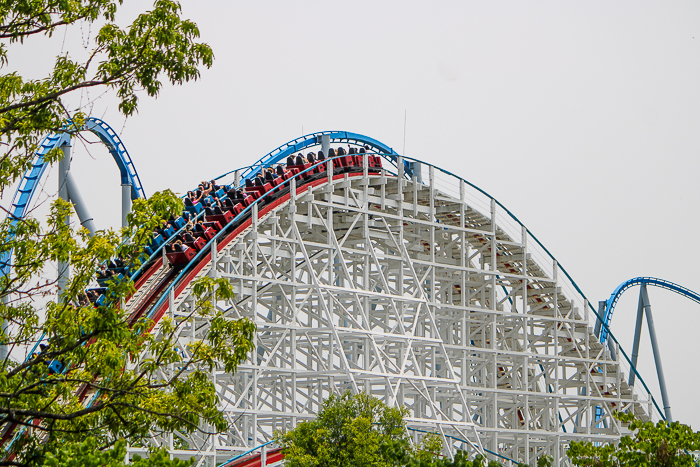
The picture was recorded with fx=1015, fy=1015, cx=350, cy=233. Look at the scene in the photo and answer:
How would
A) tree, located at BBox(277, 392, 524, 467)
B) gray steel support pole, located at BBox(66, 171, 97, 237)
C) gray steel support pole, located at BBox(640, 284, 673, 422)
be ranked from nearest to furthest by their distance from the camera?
tree, located at BBox(277, 392, 524, 467), gray steel support pole, located at BBox(66, 171, 97, 237), gray steel support pole, located at BBox(640, 284, 673, 422)

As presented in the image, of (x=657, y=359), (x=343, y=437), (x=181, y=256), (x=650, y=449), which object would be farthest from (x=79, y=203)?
(x=657, y=359)

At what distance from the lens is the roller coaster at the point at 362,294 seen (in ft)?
67.7

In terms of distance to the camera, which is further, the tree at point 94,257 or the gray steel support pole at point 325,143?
the gray steel support pole at point 325,143

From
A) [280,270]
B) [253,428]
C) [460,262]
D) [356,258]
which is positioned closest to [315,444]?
[253,428]

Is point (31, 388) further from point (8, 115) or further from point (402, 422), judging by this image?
point (402, 422)

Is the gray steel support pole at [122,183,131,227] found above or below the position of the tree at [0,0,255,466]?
above

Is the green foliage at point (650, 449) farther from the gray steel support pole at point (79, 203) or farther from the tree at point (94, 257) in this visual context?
the gray steel support pole at point (79, 203)

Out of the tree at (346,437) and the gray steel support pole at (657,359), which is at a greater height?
the gray steel support pole at (657,359)

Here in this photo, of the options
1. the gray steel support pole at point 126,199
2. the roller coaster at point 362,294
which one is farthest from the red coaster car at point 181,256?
the gray steel support pole at point 126,199

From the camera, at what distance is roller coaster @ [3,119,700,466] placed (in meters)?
20.6

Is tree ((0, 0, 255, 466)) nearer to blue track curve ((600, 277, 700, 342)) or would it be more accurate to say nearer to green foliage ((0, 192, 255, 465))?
green foliage ((0, 192, 255, 465))

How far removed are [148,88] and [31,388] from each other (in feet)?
10.6

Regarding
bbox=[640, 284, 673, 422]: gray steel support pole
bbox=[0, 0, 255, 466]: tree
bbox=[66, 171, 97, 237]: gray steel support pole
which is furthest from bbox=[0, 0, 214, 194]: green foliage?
bbox=[640, 284, 673, 422]: gray steel support pole

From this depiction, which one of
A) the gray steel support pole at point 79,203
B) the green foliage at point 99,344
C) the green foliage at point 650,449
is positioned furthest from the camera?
the gray steel support pole at point 79,203
